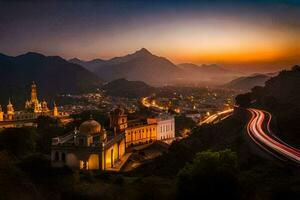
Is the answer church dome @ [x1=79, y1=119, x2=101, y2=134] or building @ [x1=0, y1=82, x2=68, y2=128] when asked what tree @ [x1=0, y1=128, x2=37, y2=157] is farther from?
building @ [x1=0, y1=82, x2=68, y2=128]

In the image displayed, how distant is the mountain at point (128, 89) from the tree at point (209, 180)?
10033 cm

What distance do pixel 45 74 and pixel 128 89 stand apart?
133 ft

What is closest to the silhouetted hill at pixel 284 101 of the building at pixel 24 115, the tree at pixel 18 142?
the tree at pixel 18 142

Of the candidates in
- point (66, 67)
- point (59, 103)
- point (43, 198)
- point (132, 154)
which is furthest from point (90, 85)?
point (43, 198)

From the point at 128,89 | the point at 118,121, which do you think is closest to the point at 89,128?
the point at 118,121

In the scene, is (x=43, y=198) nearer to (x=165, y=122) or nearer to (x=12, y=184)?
(x=12, y=184)

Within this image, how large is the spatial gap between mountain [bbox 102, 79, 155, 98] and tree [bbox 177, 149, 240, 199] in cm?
10033

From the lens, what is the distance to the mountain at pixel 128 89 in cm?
11897

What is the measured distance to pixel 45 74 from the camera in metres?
149

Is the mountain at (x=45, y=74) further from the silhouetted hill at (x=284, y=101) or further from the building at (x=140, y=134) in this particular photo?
the building at (x=140, y=134)

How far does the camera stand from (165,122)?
39.7 metres

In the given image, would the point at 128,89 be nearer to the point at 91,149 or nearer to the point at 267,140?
the point at 91,149

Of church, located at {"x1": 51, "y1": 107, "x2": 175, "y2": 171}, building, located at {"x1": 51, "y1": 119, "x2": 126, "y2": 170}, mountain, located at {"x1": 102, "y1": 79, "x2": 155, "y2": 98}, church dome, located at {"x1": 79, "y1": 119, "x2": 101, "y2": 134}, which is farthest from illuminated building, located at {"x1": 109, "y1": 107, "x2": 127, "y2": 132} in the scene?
mountain, located at {"x1": 102, "y1": 79, "x2": 155, "y2": 98}

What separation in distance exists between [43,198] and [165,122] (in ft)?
83.8
